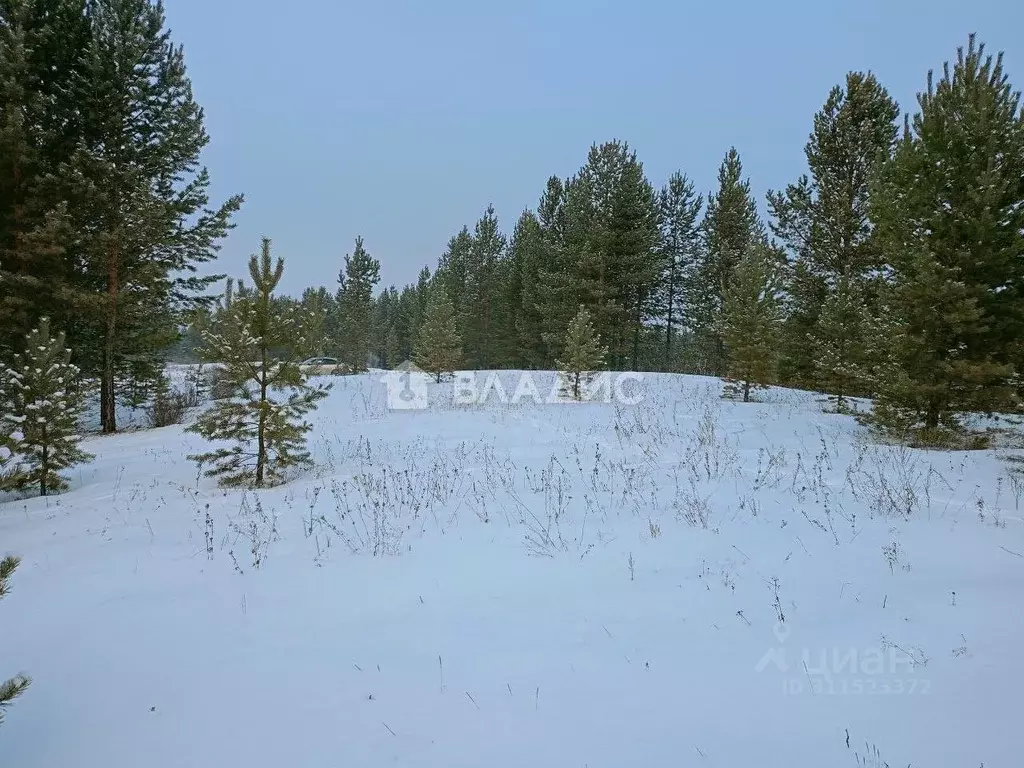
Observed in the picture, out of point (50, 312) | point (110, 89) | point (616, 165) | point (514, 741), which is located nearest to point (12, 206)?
point (50, 312)

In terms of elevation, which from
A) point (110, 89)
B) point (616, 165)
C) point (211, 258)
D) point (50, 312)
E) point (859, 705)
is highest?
point (616, 165)

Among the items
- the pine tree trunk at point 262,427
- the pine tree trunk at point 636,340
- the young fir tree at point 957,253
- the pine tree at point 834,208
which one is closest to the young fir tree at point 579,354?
the pine tree at point 834,208

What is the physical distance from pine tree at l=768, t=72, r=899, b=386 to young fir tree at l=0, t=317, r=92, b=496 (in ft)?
61.0

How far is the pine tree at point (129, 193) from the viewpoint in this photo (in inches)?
512

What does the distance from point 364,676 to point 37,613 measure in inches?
118

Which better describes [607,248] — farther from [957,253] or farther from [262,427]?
[262,427]

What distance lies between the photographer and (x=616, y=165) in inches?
1101

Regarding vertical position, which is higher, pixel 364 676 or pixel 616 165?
pixel 616 165

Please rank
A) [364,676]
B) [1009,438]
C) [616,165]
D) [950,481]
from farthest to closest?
[616,165]
[1009,438]
[950,481]
[364,676]

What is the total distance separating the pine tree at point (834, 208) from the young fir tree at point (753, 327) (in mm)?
2461

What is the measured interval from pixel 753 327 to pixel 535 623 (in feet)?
44.7

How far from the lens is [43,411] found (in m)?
7.97

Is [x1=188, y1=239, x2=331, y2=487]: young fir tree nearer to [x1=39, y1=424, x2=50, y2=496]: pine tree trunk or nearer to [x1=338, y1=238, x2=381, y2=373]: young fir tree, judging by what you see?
[x1=39, y1=424, x2=50, y2=496]: pine tree trunk

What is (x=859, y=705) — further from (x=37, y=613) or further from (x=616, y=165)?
(x=616, y=165)
